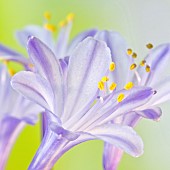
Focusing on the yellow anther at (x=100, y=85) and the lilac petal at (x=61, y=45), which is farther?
the lilac petal at (x=61, y=45)

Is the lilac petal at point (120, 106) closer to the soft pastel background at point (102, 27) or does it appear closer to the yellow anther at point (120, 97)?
the yellow anther at point (120, 97)

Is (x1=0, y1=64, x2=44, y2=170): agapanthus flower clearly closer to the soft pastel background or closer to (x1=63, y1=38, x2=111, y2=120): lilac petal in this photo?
(x1=63, y1=38, x2=111, y2=120): lilac petal

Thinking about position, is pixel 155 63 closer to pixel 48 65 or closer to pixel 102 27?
pixel 48 65

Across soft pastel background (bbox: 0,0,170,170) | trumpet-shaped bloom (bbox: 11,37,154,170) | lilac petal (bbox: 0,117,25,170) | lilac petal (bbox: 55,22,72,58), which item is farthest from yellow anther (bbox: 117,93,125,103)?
soft pastel background (bbox: 0,0,170,170)

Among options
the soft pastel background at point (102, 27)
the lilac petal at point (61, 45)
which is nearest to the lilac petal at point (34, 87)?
the lilac petal at point (61, 45)

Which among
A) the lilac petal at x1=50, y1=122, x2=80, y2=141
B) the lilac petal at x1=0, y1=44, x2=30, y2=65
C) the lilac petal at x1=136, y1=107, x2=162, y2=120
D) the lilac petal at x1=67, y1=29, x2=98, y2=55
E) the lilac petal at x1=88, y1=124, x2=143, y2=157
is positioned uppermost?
the lilac petal at x1=67, y1=29, x2=98, y2=55

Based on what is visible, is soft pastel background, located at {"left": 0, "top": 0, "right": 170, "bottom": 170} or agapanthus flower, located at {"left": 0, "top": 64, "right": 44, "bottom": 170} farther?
soft pastel background, located at {"left": 0, "top": 0, "right": 170, "bottom": 170}

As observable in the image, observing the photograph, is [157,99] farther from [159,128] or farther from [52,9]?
[52,9]

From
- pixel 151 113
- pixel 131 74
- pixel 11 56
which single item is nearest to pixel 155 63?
pixel 131 74
